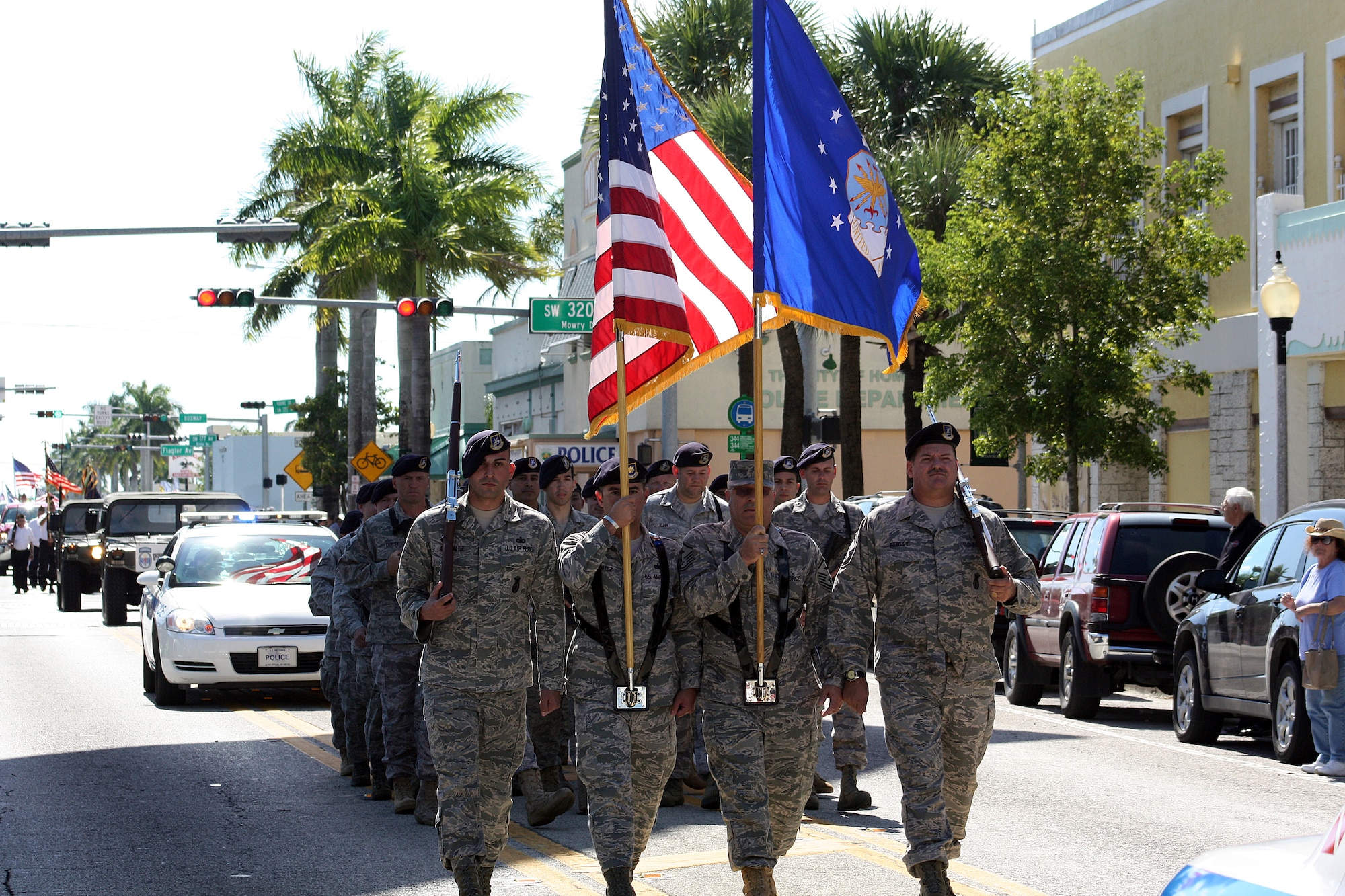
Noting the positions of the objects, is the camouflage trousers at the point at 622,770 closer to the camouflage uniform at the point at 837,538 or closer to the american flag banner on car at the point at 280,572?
the camouflage uniform at the point at 837,538

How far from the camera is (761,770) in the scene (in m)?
6.67

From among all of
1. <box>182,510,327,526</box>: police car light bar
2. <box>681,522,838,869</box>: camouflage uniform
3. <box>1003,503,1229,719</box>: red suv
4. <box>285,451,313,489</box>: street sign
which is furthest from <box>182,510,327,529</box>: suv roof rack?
<box>285,451,313,489</box>: street sign

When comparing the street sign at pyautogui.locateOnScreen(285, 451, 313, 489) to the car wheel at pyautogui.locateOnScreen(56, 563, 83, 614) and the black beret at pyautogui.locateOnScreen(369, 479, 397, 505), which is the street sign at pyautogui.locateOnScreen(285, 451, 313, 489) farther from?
the black beret at pyautogui.locateOnScreen(369, 479, 397, 505)

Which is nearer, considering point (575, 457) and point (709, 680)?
point (709, 680)

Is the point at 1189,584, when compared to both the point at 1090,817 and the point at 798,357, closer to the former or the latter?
the point at 1090,817

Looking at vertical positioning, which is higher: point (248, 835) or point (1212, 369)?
point (1212, 369)

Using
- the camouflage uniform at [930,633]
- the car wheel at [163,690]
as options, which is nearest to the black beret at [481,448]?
the camouflage uniform at [930,633]

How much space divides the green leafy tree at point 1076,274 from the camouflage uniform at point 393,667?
43.5 feet

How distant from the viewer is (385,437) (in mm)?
83875

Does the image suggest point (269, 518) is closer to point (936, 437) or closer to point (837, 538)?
point (837, 538)

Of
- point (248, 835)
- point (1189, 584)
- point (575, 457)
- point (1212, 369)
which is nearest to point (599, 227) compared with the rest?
point (248, 835)

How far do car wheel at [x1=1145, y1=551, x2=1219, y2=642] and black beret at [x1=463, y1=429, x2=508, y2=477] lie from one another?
8655mm

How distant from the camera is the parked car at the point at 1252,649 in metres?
12.1

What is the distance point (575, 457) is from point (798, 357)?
5220 mm
